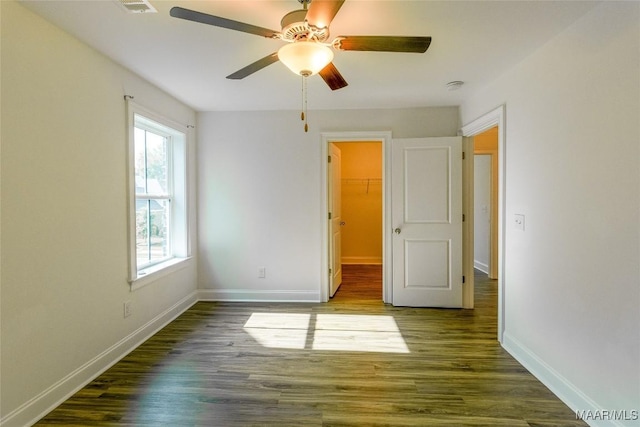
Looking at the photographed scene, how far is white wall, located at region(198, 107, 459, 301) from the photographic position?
3936 millimetres

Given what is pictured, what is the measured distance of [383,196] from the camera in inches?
154

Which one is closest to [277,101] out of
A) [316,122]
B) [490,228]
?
[316,122]

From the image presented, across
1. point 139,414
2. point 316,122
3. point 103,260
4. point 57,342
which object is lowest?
point 139,414

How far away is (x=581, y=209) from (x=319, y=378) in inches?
78.4

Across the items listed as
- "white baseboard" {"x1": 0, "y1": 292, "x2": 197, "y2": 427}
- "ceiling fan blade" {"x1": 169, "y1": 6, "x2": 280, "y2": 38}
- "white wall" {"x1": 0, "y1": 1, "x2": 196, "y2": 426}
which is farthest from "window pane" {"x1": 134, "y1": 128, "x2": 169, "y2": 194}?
"ceiling fan blade" {"x1": 169, "y1": 6, "x2": 280, "y2": 38}

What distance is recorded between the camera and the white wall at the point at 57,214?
1.75m

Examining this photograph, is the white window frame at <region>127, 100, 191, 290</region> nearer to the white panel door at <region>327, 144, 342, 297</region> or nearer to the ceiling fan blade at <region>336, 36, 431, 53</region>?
the white panel door at <region>327, 144, 342, 297</region>

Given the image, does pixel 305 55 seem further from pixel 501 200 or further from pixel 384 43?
pixel 501 200

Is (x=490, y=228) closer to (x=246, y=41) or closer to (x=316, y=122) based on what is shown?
(x=316, y=122)

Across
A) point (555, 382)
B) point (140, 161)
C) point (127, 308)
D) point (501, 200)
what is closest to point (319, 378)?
point (555, 382)

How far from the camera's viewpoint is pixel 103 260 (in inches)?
95.6

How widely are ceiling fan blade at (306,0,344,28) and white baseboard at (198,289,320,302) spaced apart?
10.3ft

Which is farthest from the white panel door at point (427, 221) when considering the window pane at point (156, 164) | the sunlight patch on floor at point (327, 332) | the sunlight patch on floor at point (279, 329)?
the window pane at point (156, 164)

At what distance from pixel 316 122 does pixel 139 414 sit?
3.21 meters
